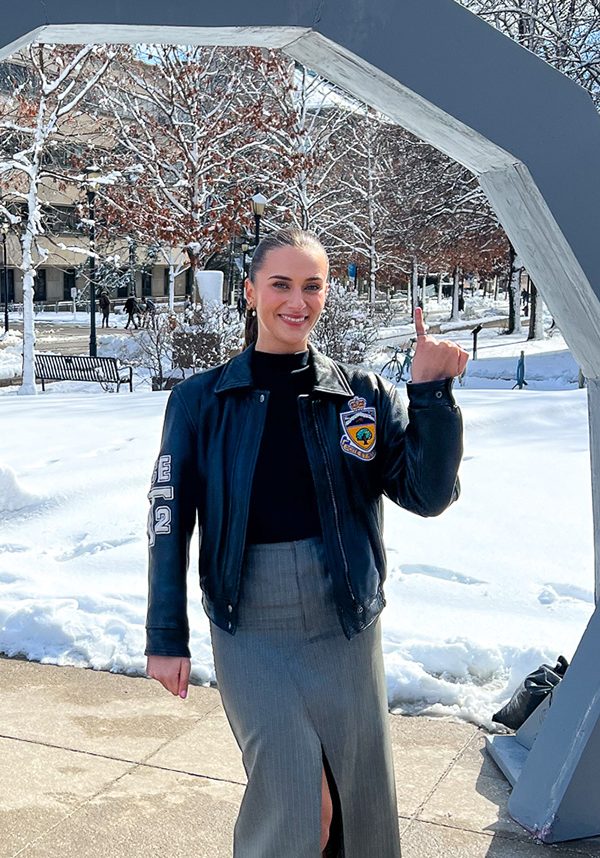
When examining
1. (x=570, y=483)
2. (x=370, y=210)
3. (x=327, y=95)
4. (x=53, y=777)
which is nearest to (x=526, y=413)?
(x=570, y=483)

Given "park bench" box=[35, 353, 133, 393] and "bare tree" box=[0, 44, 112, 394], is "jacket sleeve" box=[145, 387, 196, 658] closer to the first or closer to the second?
"park bench" box=[35, 353, 133, 393]

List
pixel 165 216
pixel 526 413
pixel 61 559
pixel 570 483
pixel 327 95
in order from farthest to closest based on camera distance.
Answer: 1. pixel 327 95
2. pixel 165 216
3. pixel 526 413
4. pixel 570 483
5. pixel 61 559

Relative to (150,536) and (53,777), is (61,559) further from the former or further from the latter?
(150,536)

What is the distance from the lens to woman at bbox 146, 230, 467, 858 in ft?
7.98

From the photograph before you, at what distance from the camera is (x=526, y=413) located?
9344 millimetres

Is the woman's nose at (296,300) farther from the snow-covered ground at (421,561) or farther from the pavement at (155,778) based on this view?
the snow-covered ground at (421,561)

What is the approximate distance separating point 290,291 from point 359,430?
0.39 m

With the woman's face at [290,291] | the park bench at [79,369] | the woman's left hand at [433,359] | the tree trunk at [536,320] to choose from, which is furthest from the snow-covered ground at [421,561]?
the tree trunk at [536,320]

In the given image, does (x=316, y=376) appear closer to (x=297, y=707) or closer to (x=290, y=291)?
(x=290, y=291)

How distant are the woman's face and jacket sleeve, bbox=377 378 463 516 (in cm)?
32

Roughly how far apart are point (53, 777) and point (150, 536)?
1.77 m

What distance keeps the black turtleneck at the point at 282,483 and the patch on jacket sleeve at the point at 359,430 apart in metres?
0.11

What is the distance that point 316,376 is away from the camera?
2590mm

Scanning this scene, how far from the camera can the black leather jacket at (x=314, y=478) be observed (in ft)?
8.13
